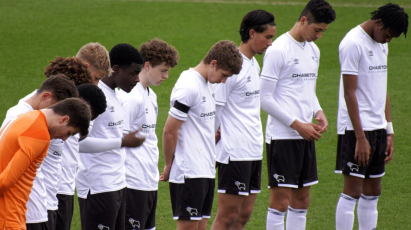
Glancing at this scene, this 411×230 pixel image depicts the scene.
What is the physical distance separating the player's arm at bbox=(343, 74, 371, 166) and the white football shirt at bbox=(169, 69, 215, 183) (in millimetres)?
1391

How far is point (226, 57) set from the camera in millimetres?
4211

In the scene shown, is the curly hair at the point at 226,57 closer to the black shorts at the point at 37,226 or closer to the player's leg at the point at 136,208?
the player's leg at the point at 136,208

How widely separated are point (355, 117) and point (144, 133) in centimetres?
194

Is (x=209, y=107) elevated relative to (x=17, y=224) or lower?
elevated

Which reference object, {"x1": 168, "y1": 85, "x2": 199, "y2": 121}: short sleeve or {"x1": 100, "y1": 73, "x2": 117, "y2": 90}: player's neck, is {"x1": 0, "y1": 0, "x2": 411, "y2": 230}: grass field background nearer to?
{"x1": 168, "y1": 85, "x2": 199, "y2": 121}: short sleeve

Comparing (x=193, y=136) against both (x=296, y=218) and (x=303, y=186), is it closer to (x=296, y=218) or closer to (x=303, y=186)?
(x=303, y=186)

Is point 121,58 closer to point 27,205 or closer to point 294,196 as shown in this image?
point 27,205

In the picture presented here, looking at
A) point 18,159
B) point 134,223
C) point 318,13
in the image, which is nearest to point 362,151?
point 318,13

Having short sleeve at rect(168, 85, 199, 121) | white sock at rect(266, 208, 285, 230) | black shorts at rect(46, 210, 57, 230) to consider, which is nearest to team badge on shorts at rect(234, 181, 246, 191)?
white sock at rect(266, 208, 285, 230)

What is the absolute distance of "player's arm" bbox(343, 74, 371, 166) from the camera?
4.96 metres

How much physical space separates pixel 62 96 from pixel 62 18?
21.2 metres

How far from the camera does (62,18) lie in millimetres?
23312

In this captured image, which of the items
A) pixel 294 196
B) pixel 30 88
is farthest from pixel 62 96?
pixel 30 88

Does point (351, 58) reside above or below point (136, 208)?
above
